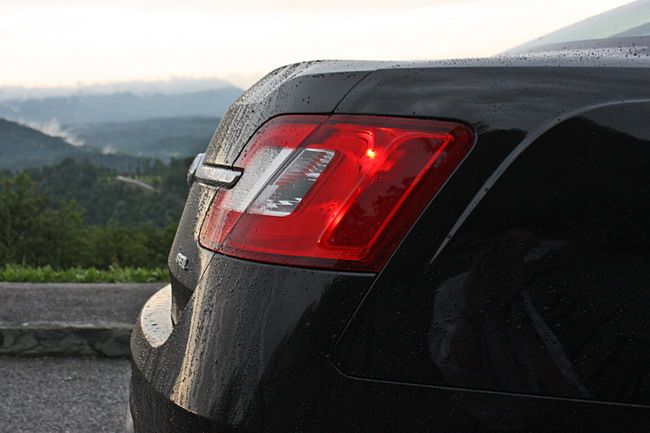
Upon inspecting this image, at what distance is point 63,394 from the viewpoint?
3682 millimetres

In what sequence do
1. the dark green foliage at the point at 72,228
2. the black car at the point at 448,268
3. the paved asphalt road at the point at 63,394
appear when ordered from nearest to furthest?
the black car at the point at 448,268
the paved asphalt road at the point at 63,394
the dark green foliage at the point at 72,228

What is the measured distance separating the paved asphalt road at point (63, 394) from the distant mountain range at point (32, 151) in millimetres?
187358

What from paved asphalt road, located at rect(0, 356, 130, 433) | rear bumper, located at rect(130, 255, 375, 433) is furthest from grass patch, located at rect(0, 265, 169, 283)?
rear bumper, located at rect(130, 255, 375, 433)

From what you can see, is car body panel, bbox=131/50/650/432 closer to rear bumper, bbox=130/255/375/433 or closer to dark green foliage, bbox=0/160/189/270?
rear bumper, bbox=130/255/375/433

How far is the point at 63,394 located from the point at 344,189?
3.11 meters

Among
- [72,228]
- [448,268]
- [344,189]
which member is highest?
[344,189]

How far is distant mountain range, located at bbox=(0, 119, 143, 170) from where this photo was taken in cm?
18650

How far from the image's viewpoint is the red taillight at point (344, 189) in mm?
1079

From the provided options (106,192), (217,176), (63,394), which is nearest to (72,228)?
(106,192)

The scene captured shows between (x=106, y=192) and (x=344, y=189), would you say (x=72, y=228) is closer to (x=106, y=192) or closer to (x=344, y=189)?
(x=106, y=192)

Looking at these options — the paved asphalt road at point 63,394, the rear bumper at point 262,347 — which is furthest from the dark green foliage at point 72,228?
the rear bumper at point 262,347

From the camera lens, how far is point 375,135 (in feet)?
3.67

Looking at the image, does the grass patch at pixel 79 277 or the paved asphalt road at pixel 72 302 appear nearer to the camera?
the paved asphalt road at pixel 72 302

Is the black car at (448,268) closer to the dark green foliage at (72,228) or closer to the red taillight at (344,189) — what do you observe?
the red taillight at (344,189)
